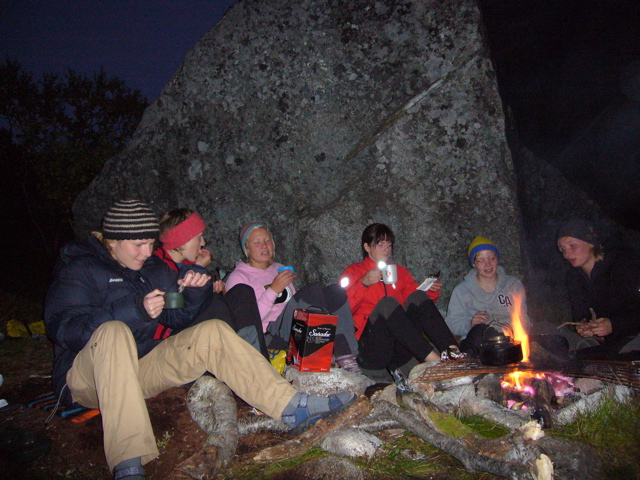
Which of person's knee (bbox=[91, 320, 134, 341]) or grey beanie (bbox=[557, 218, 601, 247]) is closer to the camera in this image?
person's knee (bbox=[91, 320, 134, 341])

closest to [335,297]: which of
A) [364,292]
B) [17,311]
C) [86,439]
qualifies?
[364,292]

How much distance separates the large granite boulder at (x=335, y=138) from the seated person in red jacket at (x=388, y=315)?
0.37 m

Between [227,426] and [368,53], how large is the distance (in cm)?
384

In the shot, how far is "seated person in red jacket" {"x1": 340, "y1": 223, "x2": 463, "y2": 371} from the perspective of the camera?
3.34 meters

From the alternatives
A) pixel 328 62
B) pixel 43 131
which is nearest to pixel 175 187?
pixel 328 62

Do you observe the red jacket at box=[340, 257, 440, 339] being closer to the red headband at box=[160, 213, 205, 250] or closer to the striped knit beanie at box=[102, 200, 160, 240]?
the red headband at box=[160, 213, 205, 250]

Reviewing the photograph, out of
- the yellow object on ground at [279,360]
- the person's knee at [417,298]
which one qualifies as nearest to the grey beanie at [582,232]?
the person's knee at [417,298]

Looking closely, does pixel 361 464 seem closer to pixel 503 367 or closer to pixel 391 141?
pixel 503 367

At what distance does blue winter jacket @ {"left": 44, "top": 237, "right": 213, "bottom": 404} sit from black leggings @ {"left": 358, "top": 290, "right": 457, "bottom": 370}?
146cm

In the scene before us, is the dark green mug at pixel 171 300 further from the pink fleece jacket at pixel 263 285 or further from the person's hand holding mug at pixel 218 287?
the pink fleece jacket at pixel 263 285

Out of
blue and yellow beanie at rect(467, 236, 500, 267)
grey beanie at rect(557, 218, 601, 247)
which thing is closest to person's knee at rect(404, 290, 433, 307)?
blue and yellow beanie at rect(467, 236, 500, 267)

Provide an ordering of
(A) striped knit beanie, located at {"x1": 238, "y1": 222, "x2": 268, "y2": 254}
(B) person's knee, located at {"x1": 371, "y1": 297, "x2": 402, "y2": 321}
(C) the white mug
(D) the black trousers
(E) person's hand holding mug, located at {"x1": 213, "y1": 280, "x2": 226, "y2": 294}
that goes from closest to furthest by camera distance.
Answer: (D) the black trousers
(B) person's knee, located at {"x1": 371, "y1": 297, "x2": 402, "y2": 321}
(C) the white mug
(E) person's hand holding mug, located at {"x1": 213, "y1": 280, "x2": 226, "y2": 294}
(A) striped knit beanie, located at {"x1": 238, "y1": 222, "x2": 268, "y2": 254}

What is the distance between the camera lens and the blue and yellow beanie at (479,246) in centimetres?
392

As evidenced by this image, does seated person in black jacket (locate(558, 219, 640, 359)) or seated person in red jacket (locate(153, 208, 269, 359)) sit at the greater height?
seated person in red jacket (locate(153, 208, 269, 359))
